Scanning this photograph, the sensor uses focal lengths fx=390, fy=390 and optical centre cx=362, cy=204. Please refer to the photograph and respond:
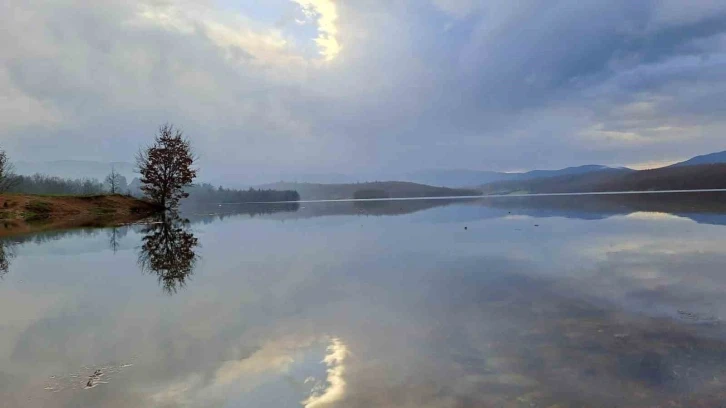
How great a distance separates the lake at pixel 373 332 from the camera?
15.6 ft

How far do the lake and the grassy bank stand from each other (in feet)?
118

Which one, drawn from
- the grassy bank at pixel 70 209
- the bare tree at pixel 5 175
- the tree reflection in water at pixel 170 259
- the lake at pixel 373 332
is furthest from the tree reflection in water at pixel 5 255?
the bare tree at pixel 5 175

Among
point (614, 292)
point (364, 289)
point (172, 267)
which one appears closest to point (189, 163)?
point (172, 267)

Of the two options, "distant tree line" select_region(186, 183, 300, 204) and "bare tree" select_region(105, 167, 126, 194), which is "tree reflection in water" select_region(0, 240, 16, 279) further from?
"distant tree line" select_region(186, 183, 300, 204)

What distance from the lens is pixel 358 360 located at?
18.5 feet

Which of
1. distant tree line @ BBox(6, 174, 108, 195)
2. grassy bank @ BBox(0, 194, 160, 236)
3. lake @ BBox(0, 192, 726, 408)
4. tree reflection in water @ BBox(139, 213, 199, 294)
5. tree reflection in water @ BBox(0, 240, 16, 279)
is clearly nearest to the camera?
lake @ BBox(0, 192, 726, 408)

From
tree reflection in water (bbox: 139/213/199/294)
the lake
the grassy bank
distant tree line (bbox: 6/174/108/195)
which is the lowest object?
the lake

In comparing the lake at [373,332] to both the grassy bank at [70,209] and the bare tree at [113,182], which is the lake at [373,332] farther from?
the bare tree at [113,182]

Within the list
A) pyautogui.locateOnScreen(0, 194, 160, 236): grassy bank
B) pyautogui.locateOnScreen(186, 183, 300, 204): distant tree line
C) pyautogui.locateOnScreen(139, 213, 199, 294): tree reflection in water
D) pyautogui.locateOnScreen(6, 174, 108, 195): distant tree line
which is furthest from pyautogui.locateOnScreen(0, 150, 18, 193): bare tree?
pyautogui.locateOnScreen(186, 183, 300, 204): distant tree line

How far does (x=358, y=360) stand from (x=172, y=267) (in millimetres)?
9825

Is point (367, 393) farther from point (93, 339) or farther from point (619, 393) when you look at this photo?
point (93, 339)

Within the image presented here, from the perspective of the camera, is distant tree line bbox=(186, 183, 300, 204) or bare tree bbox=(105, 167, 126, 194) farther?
distant tree line bbox=(186, 183, 300, 204)

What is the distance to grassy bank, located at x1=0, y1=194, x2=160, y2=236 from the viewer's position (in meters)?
42.6

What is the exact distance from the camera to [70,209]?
47906 mm
